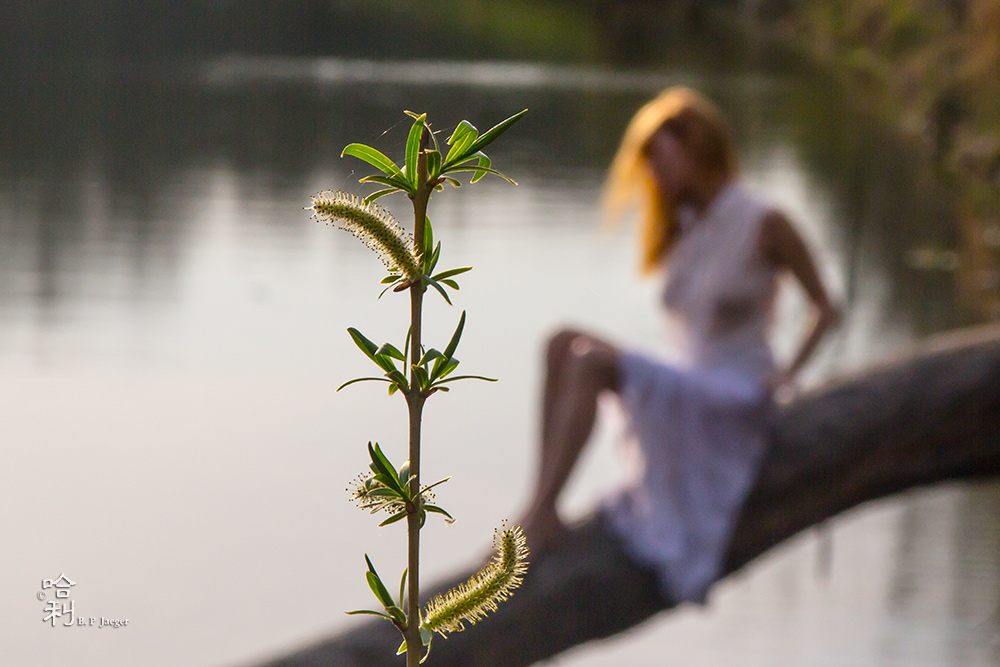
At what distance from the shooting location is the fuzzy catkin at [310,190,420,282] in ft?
0.89

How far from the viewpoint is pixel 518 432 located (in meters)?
7.29

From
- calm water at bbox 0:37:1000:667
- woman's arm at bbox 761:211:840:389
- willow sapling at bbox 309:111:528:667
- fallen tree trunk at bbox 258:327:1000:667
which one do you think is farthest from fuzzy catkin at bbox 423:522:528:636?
woman's arm at bbox 761:211:840:389

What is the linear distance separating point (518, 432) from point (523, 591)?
484 centimetres

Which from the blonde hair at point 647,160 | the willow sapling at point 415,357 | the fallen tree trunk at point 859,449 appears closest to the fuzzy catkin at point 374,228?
the willow sapling at point 415,357

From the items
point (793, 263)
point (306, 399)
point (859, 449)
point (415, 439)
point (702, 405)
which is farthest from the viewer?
point (306, 399)

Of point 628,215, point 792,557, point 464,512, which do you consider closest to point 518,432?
point 464,512

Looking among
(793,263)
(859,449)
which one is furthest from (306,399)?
(859,449)

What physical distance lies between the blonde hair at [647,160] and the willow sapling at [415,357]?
2801mm

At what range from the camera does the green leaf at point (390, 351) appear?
0.28m

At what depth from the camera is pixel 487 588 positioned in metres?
0.27

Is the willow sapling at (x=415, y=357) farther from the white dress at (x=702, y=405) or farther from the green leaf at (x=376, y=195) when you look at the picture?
the white dress at (x=702, y=405)

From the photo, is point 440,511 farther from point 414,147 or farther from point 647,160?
point 647,160

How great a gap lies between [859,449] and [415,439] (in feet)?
8.73

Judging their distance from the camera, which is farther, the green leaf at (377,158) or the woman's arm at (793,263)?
the woman's arm at (793,263)
